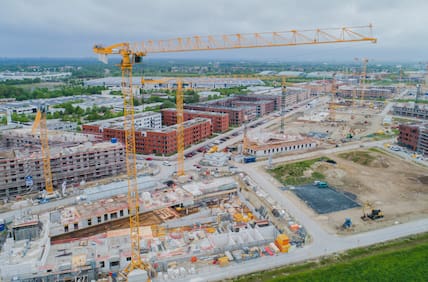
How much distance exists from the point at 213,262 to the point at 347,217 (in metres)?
10.2

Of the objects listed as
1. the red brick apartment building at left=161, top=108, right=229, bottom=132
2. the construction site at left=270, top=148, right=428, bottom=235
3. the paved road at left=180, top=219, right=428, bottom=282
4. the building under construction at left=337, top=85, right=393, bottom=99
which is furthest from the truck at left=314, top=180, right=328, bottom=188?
the building under construction at left=337, top=85, right=393, bottom=99

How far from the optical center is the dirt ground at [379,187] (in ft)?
71.4

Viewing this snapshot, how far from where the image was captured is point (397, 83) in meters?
106

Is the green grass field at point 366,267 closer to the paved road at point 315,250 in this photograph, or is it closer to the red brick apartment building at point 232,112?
the paved road at point 315,250

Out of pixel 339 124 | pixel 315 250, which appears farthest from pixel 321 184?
pixel 339 124

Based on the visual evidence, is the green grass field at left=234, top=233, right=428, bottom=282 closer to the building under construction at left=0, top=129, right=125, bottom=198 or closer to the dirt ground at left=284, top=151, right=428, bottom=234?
the dirt ground at left=284, top=151, right=428, bottom=234

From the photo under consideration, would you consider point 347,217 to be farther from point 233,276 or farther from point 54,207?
point 54,207

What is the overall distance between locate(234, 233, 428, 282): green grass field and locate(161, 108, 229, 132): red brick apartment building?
31.3m

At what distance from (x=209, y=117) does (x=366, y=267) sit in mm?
33999

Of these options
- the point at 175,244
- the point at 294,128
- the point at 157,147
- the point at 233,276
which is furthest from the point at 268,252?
the point at 294,128

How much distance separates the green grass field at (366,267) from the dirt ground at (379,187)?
248 cm

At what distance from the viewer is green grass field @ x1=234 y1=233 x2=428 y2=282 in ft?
52.4

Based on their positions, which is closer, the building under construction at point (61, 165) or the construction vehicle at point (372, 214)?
the construction vehicle at point (372, 214)

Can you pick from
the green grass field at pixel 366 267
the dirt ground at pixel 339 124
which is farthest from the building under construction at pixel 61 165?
the dirt ground at pixel 339 124
